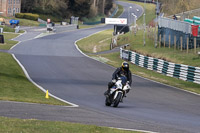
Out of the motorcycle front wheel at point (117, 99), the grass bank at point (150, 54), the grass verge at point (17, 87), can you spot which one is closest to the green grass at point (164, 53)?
the grass bank at point (150, 54)

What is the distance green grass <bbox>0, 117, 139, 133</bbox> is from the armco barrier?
67.9ft

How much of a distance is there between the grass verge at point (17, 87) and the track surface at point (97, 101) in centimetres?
89

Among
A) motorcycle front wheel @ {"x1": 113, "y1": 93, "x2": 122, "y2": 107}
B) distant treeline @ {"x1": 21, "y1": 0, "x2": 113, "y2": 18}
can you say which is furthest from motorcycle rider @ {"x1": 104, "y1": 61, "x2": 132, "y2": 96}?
distant treeline @ {"x1": 21, "y1": 0, "x2": 113, "y2": 18}

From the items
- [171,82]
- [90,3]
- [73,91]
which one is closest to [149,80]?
[171,82]

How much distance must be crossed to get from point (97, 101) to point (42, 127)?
9.39 meters

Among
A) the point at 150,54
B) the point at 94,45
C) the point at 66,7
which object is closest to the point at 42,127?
the point at 150,54

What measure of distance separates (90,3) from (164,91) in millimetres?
101190

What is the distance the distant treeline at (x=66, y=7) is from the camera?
367 ft

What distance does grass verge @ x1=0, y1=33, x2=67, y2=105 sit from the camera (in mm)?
→ 18622

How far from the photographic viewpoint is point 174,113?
17109 mm

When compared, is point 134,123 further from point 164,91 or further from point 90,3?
point 90,3

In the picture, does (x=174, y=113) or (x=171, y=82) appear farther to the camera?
(x=171, y=82)

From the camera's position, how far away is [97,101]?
1995cm

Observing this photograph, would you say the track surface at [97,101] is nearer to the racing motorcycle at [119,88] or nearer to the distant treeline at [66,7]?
the racing motorcycle at [119,88]
